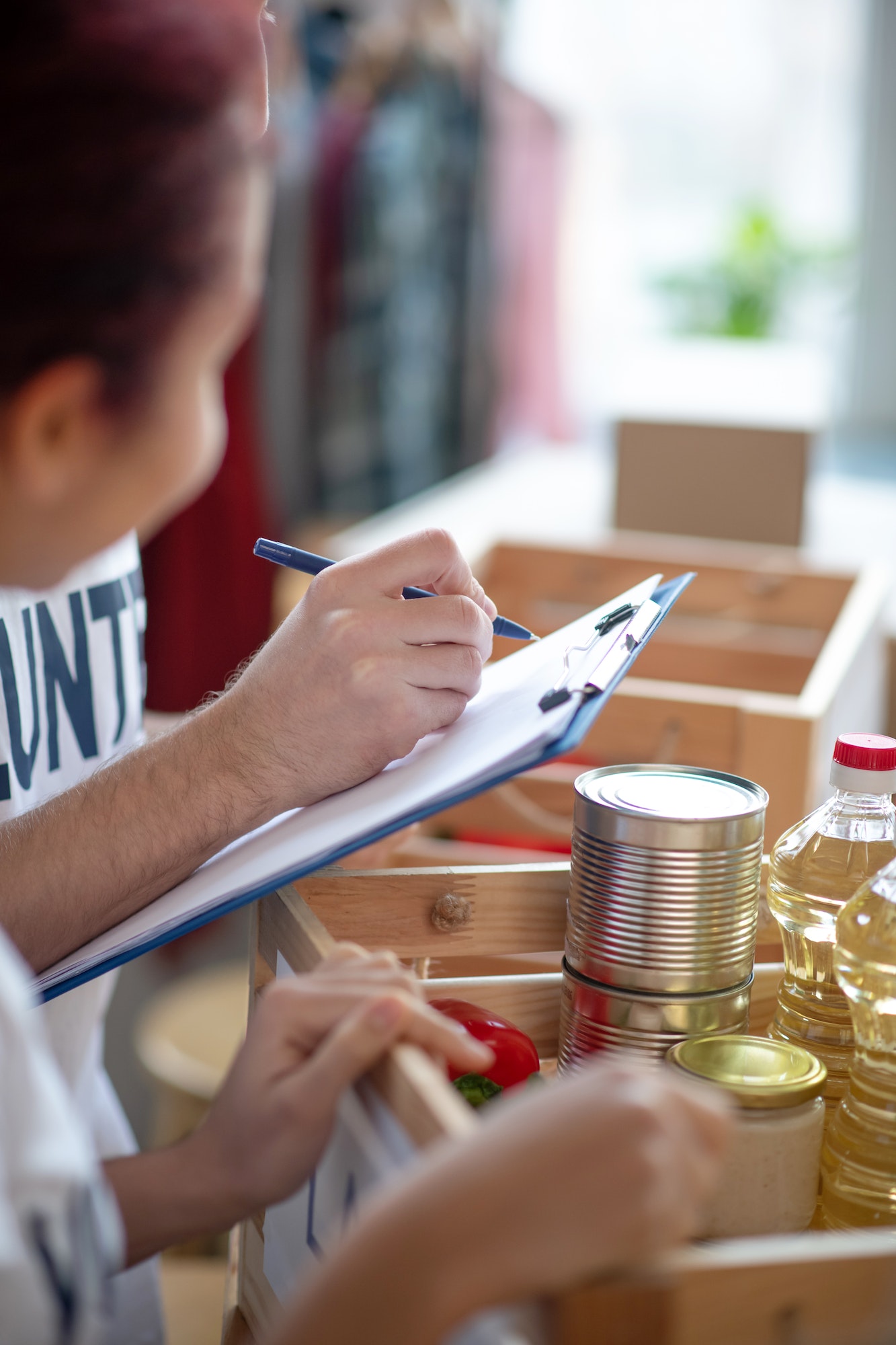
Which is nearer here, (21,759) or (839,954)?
(839,954)

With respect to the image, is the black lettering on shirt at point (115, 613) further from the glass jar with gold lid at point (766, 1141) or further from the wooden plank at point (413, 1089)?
the glass jar with gold lid at point (766, 1141)

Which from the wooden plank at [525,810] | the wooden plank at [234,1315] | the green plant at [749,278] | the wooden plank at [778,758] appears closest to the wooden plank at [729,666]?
the wooden plank at [525,810]

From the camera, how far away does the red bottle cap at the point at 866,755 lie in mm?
610

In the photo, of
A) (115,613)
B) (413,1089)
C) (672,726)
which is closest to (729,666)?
(672,726)

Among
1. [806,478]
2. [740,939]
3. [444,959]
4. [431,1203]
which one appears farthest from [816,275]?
[431,1203]

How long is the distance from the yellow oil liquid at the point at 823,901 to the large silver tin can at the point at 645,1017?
2.4 inches

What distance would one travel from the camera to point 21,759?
807 mm

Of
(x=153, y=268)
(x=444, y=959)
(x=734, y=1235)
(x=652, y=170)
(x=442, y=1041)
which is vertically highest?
(x=652, y=170)

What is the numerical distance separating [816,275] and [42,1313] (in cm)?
345

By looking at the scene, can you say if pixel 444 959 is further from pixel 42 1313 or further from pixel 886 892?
pixel 42 1313

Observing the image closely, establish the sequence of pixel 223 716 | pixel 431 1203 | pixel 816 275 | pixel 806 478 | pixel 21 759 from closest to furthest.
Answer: pixel 431 1203
pixel 223 716
pixel 21 759
pixel 806 478
pixel 816 275

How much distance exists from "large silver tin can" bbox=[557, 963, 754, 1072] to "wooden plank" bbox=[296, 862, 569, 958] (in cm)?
8

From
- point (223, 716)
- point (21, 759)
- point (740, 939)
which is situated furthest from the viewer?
point (21, 759)

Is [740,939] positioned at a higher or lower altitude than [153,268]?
lower
